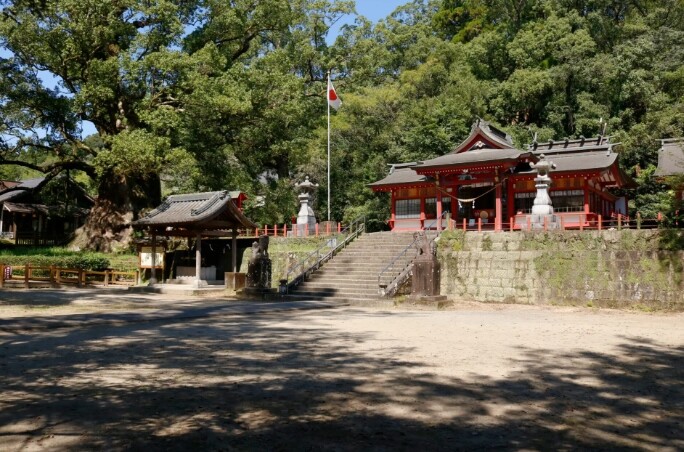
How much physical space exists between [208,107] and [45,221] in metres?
23.9

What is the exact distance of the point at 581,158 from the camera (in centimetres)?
2800

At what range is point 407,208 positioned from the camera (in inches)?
1201

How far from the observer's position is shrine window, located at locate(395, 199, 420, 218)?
30.2 metres

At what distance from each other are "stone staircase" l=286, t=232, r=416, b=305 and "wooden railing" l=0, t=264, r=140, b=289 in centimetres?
987

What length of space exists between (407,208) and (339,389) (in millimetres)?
24704

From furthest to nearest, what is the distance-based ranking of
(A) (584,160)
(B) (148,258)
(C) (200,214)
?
(A) (584,160) < (B) (148,258) < (C) (200,214)

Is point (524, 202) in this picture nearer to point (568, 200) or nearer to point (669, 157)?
point (568, 200)

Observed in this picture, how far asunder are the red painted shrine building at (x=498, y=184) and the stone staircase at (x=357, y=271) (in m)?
3.22

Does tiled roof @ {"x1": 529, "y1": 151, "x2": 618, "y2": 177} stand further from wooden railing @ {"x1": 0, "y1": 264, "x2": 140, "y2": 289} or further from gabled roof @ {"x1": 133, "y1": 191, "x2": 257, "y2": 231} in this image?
wooden railing @ {"x1": 0, "y1": 264, "x2": 140, "y2": 289}

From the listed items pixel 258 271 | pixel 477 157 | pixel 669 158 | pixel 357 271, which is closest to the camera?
pixel 258 271

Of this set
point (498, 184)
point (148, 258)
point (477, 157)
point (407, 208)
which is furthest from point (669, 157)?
point (148, 258)

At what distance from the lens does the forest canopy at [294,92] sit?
1071 inches

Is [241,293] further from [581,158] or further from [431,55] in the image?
[431,55]

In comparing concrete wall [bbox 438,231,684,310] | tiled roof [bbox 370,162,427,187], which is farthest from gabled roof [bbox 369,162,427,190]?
concrete wall [bbox 438,231,684,310]
